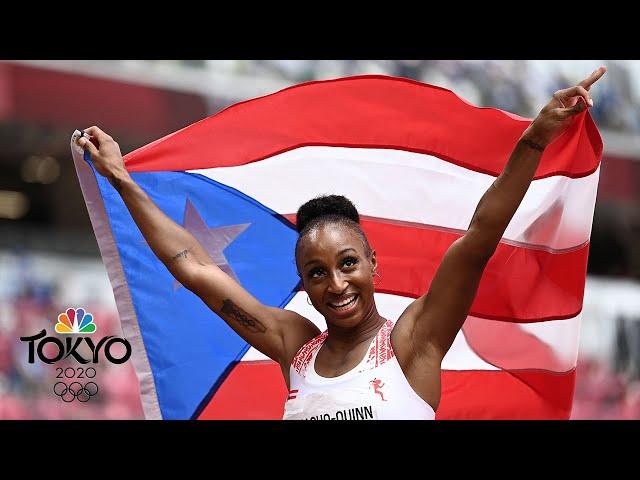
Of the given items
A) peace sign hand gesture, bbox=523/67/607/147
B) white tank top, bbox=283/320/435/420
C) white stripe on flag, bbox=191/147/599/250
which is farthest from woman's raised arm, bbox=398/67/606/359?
white stripe on flag, bbox=191/147/599/250

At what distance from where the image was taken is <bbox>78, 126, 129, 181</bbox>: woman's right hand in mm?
3746

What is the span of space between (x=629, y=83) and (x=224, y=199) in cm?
1291

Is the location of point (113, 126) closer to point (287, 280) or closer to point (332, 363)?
point (287, 280)

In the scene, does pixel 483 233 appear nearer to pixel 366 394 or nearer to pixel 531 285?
pixel 366 394

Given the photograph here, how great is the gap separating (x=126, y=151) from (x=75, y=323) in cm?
496

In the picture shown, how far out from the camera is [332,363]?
331 centimetres

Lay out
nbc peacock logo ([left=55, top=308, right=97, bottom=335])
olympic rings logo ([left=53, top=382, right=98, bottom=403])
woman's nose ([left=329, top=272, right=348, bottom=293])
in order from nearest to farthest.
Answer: woman's nose ([left=329, top=272, right=348, bottom=293]) → olympic rings logo ([left=53, top=382, right=98, bottom=403]) → nbc peacock logo ([left=55, top=308, right=97, bottom=335])

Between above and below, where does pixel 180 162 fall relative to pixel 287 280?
above

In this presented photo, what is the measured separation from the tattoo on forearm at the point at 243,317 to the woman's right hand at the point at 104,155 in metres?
0.62

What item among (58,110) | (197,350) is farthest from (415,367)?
(58,110)

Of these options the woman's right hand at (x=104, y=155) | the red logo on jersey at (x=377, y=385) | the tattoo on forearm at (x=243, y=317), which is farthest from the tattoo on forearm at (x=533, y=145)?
the woman's right hand at (x=104, y=155)

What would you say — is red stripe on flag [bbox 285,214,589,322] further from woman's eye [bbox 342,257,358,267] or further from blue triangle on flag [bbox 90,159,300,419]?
woman's eye [bbox 342,257,358,267]

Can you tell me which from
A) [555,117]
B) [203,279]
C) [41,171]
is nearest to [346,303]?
[203,279]

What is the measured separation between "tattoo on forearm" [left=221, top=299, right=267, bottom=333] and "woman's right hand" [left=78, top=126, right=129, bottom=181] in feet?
2.04
